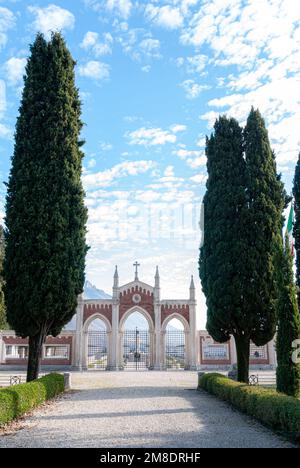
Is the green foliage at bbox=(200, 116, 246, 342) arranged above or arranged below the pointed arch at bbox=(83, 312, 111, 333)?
above

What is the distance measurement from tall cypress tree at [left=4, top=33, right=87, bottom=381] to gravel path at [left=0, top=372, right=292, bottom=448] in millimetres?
3746

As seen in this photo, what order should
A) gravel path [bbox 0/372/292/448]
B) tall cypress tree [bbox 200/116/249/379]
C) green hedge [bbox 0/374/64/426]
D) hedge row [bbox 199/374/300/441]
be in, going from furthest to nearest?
tall cypress tree [bbox 200/116/249/379] → green hedge [bbox 0/374/64/426] → hedge row [bbox 199/374/300/441] → gravel path [bbox 0/372/292/448]

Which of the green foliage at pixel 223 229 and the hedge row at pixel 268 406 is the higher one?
the green foliage at pixel 223 229

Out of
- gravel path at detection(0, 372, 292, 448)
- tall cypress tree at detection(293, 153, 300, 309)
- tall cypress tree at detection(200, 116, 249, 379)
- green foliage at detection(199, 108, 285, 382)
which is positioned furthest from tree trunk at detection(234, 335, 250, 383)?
tall cypress tree at detection(293, 153, 300, 309)

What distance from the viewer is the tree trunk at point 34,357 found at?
58.2ft

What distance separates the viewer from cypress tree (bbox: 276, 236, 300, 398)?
14148 mm

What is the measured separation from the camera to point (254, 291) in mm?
19516

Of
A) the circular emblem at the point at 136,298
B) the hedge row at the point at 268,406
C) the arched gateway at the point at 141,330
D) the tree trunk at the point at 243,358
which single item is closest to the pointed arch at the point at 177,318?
the arched gateway at the point at 141,330

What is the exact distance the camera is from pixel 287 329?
48.0 feet

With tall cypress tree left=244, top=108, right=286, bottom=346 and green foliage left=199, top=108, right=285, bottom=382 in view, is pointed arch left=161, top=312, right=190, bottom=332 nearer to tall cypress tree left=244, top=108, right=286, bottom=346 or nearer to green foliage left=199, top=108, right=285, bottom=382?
green foliage left=199, top=108, right=285, bottom=382

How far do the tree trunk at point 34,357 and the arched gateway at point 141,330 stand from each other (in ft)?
79.8

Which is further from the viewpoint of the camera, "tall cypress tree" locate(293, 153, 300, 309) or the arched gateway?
the arched gateway

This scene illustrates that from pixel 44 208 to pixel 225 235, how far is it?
8.12m

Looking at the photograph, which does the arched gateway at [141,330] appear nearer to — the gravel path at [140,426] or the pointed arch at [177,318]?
the pointed arch at [177,318]
